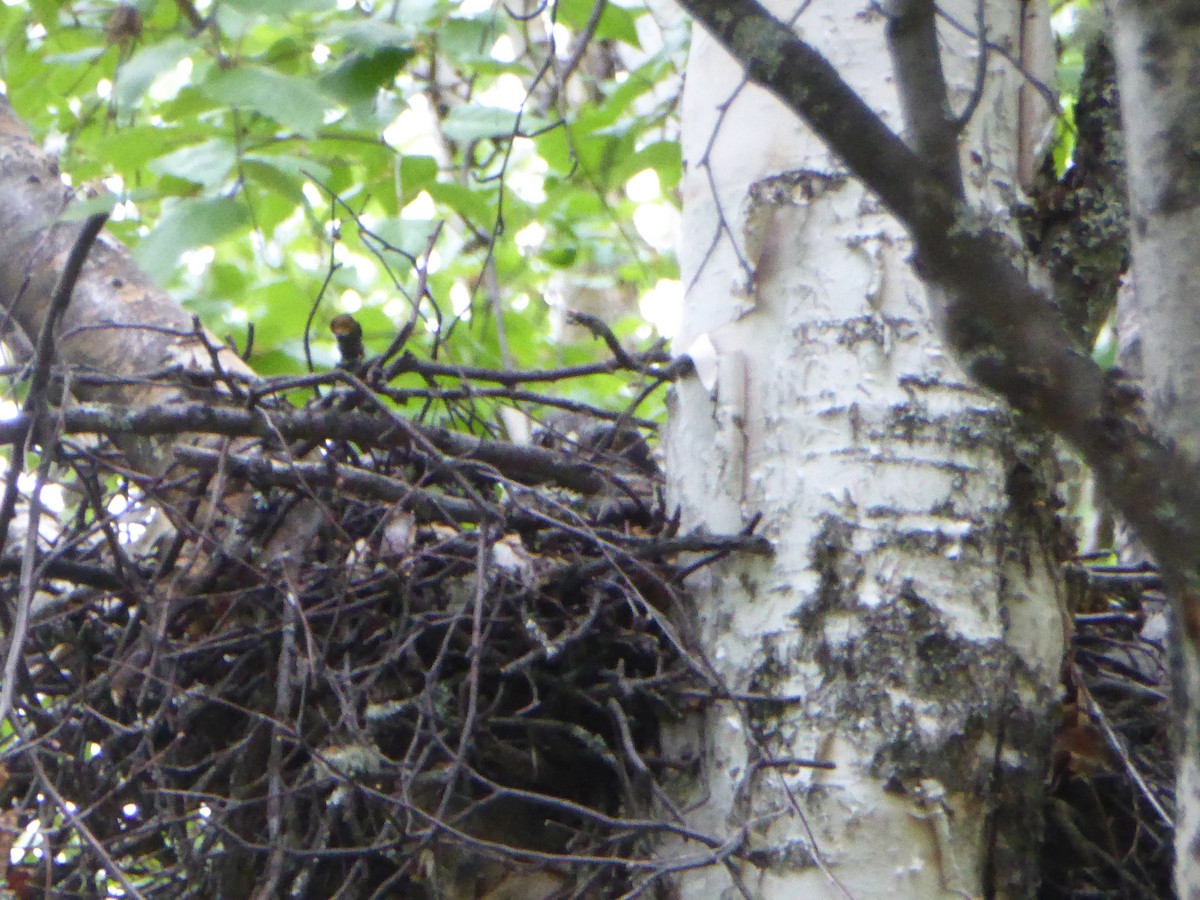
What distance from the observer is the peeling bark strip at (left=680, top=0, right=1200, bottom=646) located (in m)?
0.80

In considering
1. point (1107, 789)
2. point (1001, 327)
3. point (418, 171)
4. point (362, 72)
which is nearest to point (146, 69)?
point (362, 72)

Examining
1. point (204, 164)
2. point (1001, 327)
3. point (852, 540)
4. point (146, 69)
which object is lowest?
point (852, 540)

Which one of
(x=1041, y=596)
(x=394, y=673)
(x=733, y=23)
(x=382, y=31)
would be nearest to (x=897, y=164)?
(x=733, y=23)

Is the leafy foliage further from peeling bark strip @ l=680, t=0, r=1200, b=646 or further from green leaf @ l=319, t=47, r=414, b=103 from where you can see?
peeling bark strip @ l=680, t=0, r=1200, b=646

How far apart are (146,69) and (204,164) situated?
14 centimetres

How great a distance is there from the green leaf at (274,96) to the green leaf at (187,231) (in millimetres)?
141

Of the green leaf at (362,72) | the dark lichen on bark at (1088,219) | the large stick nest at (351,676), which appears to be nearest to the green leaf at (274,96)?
the green leaf at (362,72)

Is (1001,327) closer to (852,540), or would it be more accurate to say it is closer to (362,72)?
(852,540)

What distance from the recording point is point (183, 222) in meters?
1.76

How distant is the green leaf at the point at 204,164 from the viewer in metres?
1.78

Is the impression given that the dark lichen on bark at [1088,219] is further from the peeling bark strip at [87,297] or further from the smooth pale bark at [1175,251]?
the peeling bark strip at [87,297]

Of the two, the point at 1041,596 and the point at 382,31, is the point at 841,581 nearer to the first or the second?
the point at 1041,596

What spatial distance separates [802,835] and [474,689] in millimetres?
328

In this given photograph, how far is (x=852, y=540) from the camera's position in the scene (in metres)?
1.26
